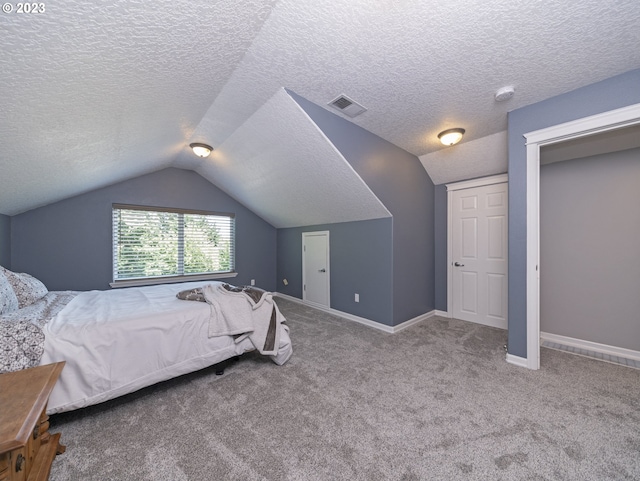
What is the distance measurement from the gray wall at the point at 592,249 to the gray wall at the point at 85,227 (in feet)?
17.2

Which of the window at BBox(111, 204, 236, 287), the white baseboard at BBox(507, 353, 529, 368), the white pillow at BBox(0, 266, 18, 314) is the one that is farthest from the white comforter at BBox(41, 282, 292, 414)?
the white baseboard at BBox(507, 353, 529, 368)

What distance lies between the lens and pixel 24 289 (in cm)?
213

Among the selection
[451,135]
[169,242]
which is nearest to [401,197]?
[451,135]

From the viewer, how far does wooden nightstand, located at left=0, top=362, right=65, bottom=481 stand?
88cm

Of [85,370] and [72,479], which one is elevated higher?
[85,370]

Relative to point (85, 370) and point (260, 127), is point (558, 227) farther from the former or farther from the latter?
point (85, 370)

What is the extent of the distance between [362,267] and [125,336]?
9.30 ft

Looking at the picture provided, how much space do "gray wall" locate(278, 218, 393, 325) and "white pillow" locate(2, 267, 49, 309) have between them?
133 inches

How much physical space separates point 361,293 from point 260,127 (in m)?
2.61

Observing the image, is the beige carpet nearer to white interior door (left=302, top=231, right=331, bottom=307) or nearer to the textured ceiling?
white interior door (left=302, top=231, right=331, bottom=307)

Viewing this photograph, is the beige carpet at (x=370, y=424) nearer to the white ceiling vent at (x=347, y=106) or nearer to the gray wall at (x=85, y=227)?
the white ceiling vent at (x=347, y=106)

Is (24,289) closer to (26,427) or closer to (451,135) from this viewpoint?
(26,427)

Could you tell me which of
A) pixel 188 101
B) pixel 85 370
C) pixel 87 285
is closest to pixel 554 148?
pixel 188 101

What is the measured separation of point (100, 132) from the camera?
212 centimetres
